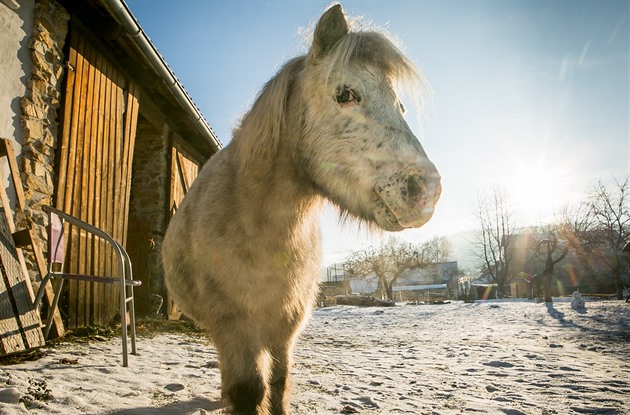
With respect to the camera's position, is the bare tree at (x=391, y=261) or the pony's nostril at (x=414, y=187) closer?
the pony's nostril at (x=414, y=187)

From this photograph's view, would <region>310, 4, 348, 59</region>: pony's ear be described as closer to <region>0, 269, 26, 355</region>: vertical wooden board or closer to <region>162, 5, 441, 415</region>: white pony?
<region>162, 5, 441, 415</region>: white pony

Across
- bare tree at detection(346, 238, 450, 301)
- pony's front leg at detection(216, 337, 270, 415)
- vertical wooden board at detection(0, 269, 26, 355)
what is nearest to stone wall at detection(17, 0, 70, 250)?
vertical wooden board at detection(0, 269, 26, 355)

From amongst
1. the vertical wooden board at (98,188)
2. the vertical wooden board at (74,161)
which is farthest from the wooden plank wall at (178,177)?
the vertical wooden board at (74,161)

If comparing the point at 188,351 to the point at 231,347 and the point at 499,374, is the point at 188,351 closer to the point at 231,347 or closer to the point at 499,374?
the point at 231,347

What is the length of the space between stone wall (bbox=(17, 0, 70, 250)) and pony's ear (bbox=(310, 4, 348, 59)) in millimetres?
3518

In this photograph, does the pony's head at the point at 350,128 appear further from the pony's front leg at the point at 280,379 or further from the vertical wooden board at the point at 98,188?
the vertical wooden board at the point at 98,188

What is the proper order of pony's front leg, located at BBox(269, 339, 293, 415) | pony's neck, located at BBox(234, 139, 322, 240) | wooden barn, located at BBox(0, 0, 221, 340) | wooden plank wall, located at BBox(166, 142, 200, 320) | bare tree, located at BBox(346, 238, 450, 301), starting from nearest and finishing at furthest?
pony's neck, located at BBox(234, 139, 322, 240)
pony's front leg, located at BBox(269, 339, 293, 415)
wooden barn, located at BBox(0, 0, 221, 340)
wooden plank wall, located at BBox(166, 142, 200, 320)
bare tree, located at BBox(346, 238, 450, 301)

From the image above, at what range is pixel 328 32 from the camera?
196cm

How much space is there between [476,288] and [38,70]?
38690mm

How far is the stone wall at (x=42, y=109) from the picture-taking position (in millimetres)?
3930

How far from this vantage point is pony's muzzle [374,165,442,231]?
4.82ft

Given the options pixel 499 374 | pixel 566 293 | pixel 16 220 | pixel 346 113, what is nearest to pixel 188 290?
pixel 346 113

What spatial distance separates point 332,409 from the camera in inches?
99.5

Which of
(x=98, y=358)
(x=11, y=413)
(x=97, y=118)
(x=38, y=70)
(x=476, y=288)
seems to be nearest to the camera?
(x=11, y=413)
